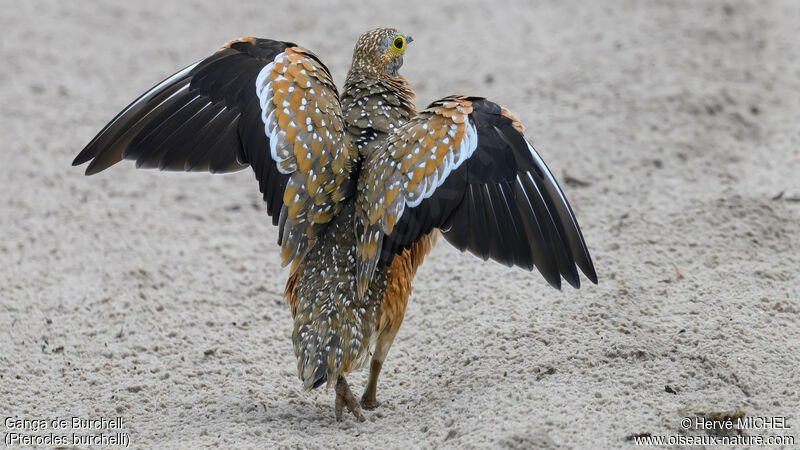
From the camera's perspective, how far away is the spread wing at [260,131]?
4609mm

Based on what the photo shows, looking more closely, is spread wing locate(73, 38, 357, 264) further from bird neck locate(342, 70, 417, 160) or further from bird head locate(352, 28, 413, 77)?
bird head locate(352, 28, 413, 77)

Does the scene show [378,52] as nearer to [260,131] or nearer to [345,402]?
[260,131]

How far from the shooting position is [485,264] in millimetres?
6246

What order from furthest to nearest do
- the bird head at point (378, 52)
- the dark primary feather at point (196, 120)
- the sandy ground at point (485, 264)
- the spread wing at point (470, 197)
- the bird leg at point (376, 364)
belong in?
the bird head at point (378, 52) < the dark primary feather at point (196, 120) < the bird leg at point (376, 364) < the sandy ground at point (485, 264) < the spread wing at point (470, 197)

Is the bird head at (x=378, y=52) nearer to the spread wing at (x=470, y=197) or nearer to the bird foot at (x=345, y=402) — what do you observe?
the spread wing at (x=470, y=197)

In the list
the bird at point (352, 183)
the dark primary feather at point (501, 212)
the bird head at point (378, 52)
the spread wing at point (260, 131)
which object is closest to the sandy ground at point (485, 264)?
the bird at point (352, 183)

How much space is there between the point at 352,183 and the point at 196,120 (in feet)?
3.33

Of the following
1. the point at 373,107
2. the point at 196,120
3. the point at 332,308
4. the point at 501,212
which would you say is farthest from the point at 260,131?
the point at 501,212

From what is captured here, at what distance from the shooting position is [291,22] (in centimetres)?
1052

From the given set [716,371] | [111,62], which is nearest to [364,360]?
[716,371]

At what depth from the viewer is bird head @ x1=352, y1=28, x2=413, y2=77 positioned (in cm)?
532

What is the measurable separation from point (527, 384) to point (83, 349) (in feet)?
8.99

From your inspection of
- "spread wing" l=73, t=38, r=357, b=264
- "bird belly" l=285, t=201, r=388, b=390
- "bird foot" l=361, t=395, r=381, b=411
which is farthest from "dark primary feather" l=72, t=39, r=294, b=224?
"bird foot" l=361, t=395, r=381, b=411

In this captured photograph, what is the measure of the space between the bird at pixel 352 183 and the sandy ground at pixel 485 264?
0.54 meters
